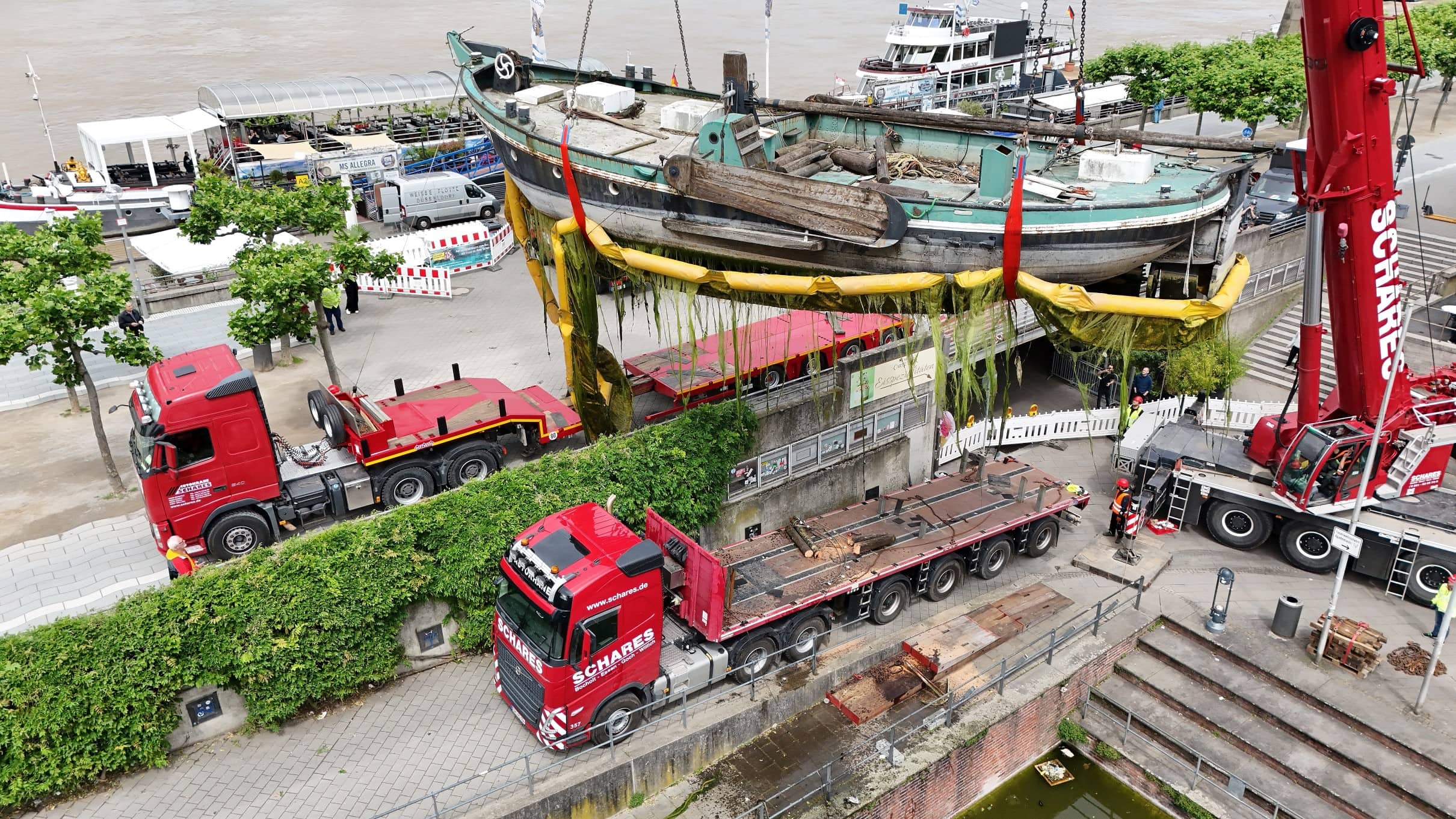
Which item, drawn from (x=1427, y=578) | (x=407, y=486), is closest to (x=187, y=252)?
(x=407, y=486)

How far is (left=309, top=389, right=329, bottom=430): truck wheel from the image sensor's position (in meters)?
17.0

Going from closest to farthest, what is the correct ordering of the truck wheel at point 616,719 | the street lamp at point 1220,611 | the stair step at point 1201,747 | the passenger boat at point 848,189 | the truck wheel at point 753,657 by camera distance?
the passenger boat at point 848,189
the truck wheel at point 616,719
the stair step at point 1201,747
the truck wheel at point 753,657
the street lamp at point 1220,611

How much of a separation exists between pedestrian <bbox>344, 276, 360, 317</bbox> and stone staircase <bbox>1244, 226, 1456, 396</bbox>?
22.0m

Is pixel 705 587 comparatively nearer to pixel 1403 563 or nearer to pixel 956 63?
pixel 1403 563

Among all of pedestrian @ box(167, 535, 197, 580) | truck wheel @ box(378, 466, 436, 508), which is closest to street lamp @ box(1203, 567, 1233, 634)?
truck wheel @ box(378, 466, 436, 508)

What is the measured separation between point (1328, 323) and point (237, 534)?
85.8 feet

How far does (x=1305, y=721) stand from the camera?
14.3 metres

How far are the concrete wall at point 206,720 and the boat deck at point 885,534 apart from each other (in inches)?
256

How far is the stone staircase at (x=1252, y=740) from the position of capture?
13305 mm

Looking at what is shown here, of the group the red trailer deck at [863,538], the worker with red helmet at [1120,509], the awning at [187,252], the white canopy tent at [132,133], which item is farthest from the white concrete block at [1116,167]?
the white canopy tent at [132,133]

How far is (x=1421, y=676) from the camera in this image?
14.9m

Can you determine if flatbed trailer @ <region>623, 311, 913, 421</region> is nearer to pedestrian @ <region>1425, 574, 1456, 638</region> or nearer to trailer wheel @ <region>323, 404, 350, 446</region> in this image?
trailer wheel @ <region>323, 404, 350, 446</region>

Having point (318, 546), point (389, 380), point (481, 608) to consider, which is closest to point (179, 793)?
point (318, 546)

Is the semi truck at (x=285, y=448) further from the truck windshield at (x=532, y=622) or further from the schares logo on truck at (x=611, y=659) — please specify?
the schares logo on truck at (x=611, y=659)
